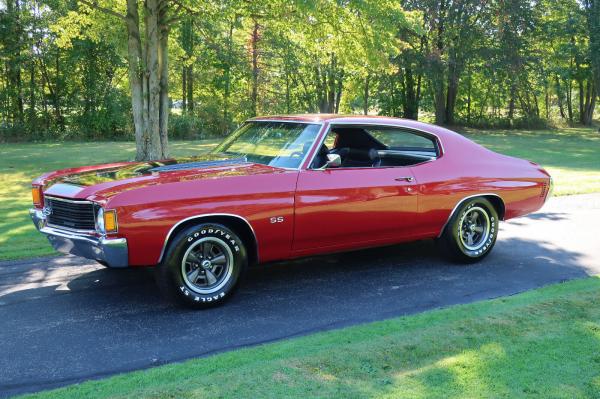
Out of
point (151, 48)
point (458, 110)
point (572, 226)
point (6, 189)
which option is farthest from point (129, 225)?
point (458, 110)

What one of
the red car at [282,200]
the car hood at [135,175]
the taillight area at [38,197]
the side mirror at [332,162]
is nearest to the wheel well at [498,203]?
the red car at [282,200]

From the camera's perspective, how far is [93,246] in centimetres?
455

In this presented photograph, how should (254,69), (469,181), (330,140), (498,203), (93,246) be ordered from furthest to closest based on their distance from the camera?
1. (254,69)
2. (498,203)
3. (469,181)
4. (330,140)
5. (93,246)

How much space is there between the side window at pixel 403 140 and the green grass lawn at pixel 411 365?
2.35 m

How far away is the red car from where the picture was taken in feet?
15.2

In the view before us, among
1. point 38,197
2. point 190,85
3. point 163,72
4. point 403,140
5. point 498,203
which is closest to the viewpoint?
point 38,197

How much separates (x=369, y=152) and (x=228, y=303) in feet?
7.88

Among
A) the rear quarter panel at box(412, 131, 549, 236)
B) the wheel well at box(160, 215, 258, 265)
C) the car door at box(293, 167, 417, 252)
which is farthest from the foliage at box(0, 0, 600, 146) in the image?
the wheel well at box(160, 215, 258, 265)

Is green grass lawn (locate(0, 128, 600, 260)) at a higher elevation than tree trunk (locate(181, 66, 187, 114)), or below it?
below

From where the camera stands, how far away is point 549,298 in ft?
16.7

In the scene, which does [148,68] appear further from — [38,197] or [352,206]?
[352,206]

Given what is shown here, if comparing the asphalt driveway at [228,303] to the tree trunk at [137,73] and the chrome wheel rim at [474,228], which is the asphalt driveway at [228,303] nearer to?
the chrome wheel rim at [474,228]

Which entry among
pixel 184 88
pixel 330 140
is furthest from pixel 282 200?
pixel 184 88

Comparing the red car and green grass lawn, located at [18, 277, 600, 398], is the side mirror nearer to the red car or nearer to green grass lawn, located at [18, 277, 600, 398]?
the red car
